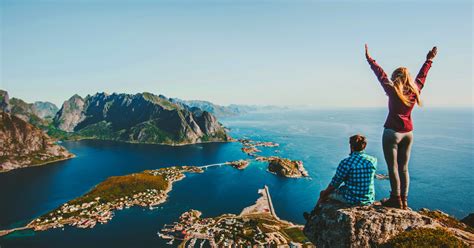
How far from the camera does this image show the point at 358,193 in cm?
940

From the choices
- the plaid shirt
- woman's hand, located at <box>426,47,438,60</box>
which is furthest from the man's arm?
the plaid shirt

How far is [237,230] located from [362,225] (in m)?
78.9

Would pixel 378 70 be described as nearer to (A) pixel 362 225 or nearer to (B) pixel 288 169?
(A) pixel 362 225

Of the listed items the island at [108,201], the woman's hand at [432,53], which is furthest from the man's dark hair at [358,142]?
the island at [108,201]

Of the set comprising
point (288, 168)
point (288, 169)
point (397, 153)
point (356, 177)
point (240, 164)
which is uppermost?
point (397, 153)

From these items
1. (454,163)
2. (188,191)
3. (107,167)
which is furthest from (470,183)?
(107,167)

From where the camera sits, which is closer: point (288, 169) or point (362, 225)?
point (362, 225)

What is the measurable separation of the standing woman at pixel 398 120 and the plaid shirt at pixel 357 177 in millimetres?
728

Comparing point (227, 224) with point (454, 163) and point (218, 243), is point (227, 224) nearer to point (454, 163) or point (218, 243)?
point (218, 243)

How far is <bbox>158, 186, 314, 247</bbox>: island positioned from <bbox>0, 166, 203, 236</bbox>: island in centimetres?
2770

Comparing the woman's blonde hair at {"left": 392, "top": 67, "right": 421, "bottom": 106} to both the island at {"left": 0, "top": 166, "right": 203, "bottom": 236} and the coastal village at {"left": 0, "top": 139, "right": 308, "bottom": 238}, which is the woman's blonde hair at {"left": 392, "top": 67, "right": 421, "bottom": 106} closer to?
the coastal village at {"left": 0, "top": 139, "right": 308, "bottom": 238}

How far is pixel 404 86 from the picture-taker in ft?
29.0

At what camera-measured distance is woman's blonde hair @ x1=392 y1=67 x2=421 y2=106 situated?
8672 mm

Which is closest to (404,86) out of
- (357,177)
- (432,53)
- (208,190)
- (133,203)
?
(432,53)
